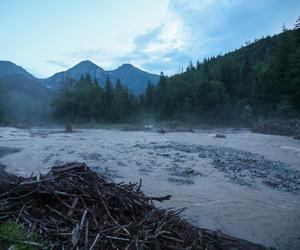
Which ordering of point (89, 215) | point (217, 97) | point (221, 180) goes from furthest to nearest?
point (217, 97)
point (221, 180)
point (89, 215)

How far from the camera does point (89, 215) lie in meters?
5.36

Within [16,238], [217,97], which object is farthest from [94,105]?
[16,238]

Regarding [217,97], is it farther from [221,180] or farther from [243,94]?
[221,180]

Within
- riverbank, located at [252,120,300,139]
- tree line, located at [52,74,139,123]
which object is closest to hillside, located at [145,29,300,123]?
tree line, located at [52,74,139,123]

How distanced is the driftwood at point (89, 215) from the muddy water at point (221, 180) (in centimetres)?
299

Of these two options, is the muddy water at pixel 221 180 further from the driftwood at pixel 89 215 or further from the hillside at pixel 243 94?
the hillside at pixel 243 94

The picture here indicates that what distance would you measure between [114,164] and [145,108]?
7957 centimetres

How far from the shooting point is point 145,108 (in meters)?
98.3

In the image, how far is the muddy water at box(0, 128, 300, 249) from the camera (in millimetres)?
9352

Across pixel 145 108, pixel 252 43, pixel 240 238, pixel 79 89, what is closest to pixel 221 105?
pixel 145 108

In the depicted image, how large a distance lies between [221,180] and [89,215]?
401 inches

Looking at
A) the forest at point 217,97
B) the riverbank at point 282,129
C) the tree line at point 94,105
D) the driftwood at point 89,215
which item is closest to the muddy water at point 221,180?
the driftwood at point 89,215

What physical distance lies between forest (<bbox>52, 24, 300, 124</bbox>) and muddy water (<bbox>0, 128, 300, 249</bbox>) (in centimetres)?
3445

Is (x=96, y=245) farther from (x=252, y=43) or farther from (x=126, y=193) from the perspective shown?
(x=252, y=43)
